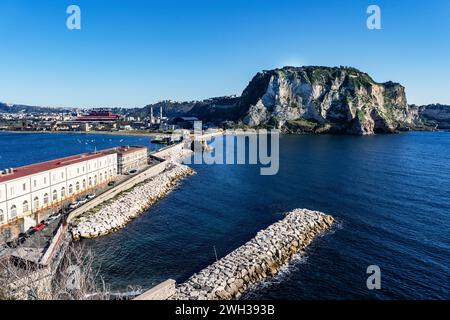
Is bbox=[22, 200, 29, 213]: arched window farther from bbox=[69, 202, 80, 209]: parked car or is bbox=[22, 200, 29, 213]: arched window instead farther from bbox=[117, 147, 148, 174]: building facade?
bbox=[117, 147, 148, 174]: building facade

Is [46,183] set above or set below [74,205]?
above

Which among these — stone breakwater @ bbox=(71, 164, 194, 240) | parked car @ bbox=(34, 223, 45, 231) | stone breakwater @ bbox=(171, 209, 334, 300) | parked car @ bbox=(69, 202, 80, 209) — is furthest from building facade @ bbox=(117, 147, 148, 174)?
stone breakwater @ bbox=(171, 209, 334, 300)

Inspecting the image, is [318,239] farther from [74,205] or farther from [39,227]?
[74,205]

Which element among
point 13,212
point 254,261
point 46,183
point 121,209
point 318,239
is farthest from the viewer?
point 121,209

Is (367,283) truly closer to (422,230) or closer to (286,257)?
(286,257)

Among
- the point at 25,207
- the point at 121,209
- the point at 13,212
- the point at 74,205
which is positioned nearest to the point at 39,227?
the point at 13,212

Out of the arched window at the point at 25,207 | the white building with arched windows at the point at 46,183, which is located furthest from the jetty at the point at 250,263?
the arched window at the point at 25,207
